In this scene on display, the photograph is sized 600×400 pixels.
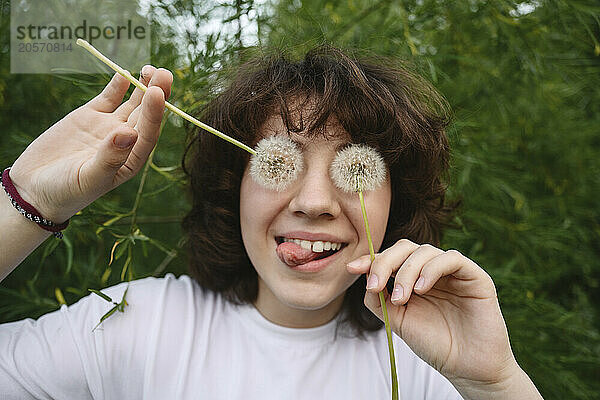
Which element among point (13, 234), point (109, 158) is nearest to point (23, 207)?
point (13, 234)

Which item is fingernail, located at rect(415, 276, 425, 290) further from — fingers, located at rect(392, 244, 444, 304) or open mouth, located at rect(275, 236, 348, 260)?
open mouth, located at rect(275, 236, 348, 260)

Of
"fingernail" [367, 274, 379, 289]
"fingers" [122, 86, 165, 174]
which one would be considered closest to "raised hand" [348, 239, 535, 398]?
"fingernail" [367, 274, 379, 289]

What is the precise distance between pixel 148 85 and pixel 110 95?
123 mm

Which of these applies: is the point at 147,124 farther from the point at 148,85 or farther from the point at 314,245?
the point at 314,245

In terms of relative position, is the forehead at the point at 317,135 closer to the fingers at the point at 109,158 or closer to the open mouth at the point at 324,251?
the open mouth at the point at 324,251

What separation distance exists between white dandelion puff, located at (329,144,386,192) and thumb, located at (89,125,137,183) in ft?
1.02

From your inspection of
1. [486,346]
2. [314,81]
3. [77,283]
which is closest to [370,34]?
[314,81]

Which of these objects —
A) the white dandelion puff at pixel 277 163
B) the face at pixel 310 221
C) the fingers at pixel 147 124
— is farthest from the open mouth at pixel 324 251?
the fingers at pixel 147 124

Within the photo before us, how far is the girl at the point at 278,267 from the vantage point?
2.76 feet

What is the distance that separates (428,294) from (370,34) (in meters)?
0.77

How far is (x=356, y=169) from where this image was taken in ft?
2.84

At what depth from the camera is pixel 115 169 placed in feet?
2.58

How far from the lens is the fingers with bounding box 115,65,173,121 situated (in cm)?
80

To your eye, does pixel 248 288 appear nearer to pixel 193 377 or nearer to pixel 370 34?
pixel 193 377
